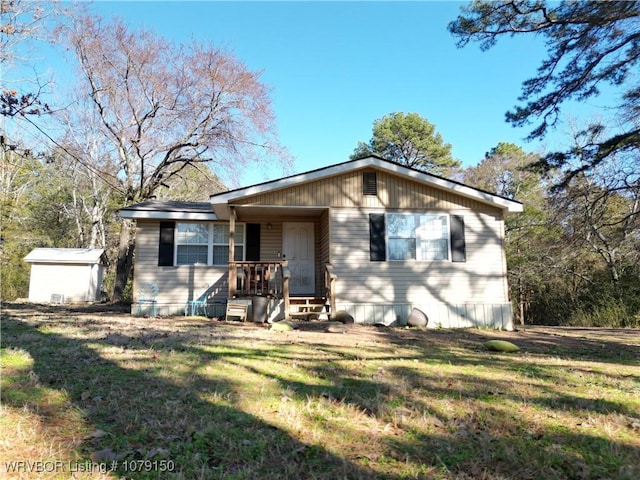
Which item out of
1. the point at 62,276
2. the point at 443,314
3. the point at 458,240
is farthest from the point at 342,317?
the point at 62,276

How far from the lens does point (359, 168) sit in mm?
10797

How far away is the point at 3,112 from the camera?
19.5ft

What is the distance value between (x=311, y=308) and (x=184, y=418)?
7891 millimetres

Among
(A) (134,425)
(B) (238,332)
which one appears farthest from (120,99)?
(A) (134,425)

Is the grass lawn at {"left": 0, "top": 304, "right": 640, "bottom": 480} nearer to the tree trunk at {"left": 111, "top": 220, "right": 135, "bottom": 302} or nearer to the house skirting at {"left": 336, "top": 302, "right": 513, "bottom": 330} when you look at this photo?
the house skirting at {"left": 336, "top": 302, "right": 513, "bottom": 330}

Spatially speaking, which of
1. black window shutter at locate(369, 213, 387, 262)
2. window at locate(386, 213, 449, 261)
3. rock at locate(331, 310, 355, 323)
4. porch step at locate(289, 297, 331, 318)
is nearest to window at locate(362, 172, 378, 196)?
black window shutter at locate(369, 213, 387, 262)

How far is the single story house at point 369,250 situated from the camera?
420 inches

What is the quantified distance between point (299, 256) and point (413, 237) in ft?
11.8

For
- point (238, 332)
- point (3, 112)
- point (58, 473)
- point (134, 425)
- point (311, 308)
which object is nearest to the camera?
point (58, 473)

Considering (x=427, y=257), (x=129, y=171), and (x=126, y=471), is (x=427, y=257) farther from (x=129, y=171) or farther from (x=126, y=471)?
(x=129, y=171)

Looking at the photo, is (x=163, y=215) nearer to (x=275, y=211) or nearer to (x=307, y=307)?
(x=275, y=211)

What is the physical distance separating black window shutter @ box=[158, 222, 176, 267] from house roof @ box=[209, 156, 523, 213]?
2004 mm

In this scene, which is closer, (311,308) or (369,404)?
(369,404)

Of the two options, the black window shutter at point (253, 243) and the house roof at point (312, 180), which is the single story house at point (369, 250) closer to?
the house roof at point (312, 180)
